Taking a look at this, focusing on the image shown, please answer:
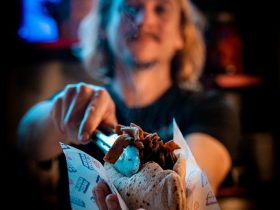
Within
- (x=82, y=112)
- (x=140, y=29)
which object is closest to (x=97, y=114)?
(x=82, y=112)

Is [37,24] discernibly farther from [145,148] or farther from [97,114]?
[145,148]

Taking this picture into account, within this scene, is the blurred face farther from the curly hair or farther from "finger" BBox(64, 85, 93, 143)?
"finger" BBox(64, 85, 93, 143)

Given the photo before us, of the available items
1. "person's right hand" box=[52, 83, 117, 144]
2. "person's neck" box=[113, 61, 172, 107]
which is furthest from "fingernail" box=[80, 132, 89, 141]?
"person's neck" box=[113, 61, 172, 107]

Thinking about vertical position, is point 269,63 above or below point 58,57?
below

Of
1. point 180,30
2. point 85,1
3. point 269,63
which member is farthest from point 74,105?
point 269,63

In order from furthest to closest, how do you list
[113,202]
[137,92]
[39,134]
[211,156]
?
[211,156] → [137,92] → [39,134] → [113,202]

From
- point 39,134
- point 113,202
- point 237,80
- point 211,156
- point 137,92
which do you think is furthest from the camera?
point 237,80

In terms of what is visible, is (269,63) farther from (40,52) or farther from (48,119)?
(48,119)
